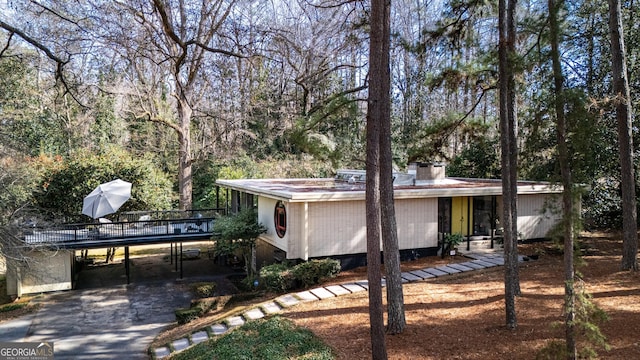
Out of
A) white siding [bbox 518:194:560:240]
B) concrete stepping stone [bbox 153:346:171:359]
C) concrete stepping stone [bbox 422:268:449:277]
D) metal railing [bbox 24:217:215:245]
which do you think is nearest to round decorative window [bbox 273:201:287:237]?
metal railing [bbox 24:217:215:245]

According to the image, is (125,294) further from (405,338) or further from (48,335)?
(405,338)

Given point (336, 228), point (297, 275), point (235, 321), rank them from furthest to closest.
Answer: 1. point (336, 228)
2. point (297, 275)
3. point (235, 321)

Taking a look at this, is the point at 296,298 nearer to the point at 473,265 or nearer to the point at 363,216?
the point at 363,216

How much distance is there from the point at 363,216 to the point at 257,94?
653 inches

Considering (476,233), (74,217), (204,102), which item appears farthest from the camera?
(204,102)

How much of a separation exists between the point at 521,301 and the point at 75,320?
424 inches

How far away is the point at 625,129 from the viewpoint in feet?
31.2

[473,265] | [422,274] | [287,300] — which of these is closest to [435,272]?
[422,274]

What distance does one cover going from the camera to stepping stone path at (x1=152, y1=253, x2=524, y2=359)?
858 centimetres

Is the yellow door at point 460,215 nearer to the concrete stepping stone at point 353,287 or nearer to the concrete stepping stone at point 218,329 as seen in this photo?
the concrete stepping stone at point 353,287

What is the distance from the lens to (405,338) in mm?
6949

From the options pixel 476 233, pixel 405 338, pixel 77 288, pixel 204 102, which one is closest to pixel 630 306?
pixel 405 338

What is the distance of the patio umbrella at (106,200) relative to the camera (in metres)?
14.1

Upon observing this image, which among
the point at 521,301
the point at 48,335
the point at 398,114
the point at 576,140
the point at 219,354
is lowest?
the point at 48,335
